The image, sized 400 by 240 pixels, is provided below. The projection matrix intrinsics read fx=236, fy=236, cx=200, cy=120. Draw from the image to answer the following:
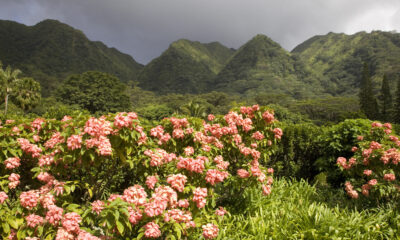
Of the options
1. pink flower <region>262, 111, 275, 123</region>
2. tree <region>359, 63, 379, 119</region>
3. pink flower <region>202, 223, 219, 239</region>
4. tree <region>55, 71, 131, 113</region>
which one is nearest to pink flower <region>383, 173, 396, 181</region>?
pink flower <region>262, 111, 275, 123</region>

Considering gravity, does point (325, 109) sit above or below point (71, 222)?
above

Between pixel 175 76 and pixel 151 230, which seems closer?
pixel 151 230

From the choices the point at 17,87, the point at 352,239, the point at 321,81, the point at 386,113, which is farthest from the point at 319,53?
the point at 352,239

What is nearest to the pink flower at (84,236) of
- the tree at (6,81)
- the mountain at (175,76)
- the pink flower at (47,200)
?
the pink flower at (47,200)

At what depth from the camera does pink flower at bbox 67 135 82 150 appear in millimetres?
2736

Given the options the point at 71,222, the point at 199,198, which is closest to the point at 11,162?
the point at 71,222

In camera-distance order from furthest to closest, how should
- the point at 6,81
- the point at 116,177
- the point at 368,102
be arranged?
the point at 368,102 → the point at 6,81 → the point at 116,177

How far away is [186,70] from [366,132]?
185 m

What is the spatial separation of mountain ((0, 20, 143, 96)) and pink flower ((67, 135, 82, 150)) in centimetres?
13031

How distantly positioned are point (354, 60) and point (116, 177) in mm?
174795

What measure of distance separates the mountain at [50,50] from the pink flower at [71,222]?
13087 cm

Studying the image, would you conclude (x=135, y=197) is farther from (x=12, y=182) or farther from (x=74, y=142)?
(x=12, y=182)

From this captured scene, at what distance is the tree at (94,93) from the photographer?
50719 mm

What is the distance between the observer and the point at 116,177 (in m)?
4.69
